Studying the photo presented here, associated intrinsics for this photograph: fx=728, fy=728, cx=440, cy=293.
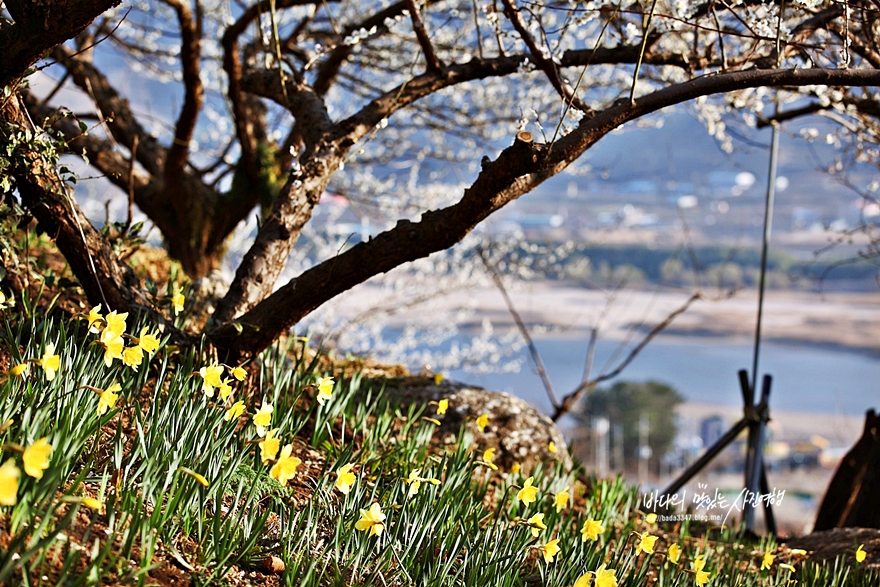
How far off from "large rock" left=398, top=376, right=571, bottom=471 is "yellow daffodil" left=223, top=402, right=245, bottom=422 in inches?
48.4

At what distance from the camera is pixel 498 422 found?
10.2ft

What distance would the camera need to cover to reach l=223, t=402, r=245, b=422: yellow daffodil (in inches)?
65.7

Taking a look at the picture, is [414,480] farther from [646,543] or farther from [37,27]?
[37,27]

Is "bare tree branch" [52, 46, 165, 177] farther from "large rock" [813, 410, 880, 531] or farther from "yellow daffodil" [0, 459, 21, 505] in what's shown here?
"large rock" [813, 410, 880, 531]

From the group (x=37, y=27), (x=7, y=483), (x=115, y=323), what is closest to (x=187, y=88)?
(x=37, y=27)

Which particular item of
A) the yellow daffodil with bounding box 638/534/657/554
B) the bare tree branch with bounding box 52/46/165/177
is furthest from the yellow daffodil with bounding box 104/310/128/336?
the bare tree branch with bounding box 52/46/165/177

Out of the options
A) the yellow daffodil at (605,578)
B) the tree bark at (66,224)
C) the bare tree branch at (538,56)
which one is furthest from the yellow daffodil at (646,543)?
the tree bark at (66,224)

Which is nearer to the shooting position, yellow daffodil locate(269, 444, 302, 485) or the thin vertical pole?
yellow daffodil locate(269, 444, 302, 485)

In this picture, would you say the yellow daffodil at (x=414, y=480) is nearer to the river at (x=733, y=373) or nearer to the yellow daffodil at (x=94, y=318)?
the yellow daffodil at (x=94, y=318)

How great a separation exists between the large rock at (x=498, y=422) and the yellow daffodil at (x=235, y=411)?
123cm

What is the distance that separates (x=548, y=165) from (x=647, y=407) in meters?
20.1

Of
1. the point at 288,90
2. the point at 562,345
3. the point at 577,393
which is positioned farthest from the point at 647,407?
the point at 562,345

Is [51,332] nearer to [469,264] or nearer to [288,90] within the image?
[288,90]

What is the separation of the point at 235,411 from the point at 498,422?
1622 mm
